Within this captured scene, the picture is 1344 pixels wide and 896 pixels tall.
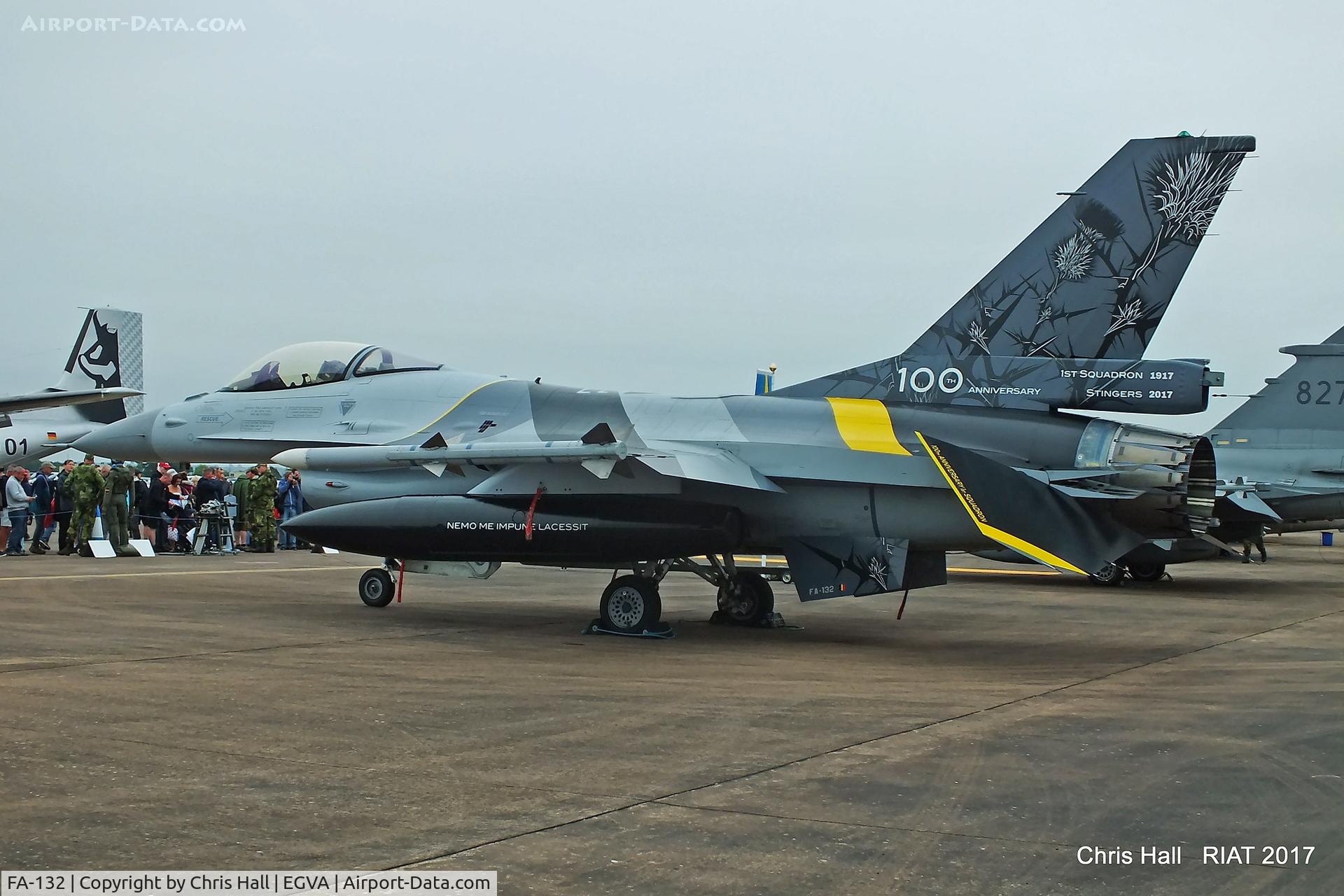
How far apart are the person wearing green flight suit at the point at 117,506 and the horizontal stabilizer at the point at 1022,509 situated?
1650cm

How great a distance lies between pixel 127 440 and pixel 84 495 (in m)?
7.50

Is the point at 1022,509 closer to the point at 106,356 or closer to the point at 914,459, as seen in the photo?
the point at 914,459

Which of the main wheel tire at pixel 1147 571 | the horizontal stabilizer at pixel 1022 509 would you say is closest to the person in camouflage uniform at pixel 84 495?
the horizontal stabilizer at pixel 1022 509

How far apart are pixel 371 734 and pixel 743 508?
5.67m

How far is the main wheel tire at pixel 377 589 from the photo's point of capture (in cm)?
1362

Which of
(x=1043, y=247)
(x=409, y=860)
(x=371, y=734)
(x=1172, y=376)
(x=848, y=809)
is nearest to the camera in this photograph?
(x=409, y=860)

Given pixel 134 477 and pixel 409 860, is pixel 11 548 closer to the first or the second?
pixel 134 477

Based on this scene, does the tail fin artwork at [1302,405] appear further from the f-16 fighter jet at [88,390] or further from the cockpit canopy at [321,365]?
the f-16 fighter jet at [88,390]

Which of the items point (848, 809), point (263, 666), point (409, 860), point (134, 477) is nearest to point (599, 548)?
point (263, 666)

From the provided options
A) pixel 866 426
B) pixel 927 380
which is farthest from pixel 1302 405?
pixel 866 426

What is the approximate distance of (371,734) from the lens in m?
6.48

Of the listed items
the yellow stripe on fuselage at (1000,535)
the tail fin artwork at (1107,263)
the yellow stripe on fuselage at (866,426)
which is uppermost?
the tail fin artwork at (1107,263)

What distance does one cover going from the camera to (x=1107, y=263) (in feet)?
37.1

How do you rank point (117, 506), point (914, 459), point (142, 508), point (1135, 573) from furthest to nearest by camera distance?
point (142, 508) < point (117, 506) < point (1135, 573) < point (914, 459)
